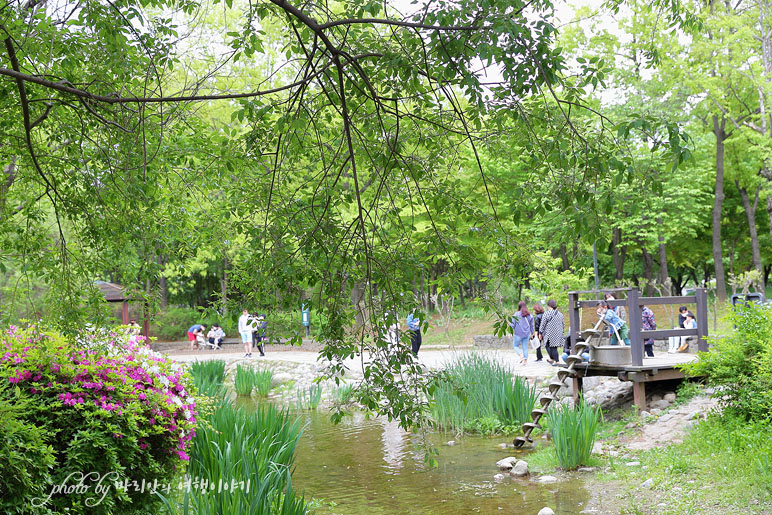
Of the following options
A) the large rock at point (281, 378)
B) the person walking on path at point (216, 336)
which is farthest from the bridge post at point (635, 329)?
the person walking on path at point (216, 336)

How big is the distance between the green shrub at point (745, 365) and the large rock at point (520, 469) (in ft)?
6.46

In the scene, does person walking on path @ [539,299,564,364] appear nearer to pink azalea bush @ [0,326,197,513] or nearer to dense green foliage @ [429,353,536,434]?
dense green foliage @ [429,353,536,434]

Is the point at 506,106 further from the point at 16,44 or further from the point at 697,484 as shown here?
the point at 697,484

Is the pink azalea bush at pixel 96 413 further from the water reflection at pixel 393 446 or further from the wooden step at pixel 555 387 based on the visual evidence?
the wooden step at pixel 555 387

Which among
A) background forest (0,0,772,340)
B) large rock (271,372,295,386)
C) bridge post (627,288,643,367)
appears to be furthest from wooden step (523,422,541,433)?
large rock (271,372,295,386)

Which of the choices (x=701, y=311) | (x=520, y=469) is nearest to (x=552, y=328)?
(x=701, y=311)

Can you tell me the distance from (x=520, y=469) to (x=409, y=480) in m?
1.17

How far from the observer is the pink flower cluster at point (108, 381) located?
427 centimetres

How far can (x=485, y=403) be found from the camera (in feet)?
30.0

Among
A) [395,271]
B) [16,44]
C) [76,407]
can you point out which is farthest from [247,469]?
[16,44]

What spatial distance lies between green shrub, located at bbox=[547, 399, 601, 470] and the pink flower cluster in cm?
A: 369

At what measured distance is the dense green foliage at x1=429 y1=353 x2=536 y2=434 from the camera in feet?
A: 29.3

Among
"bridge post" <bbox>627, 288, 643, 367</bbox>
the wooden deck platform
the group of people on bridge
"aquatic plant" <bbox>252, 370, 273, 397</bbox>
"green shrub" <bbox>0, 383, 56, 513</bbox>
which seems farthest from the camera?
"aquatic plant" <bbox>252, 370, 273, 397</bbox>

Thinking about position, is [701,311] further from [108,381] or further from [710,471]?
[108,381]
